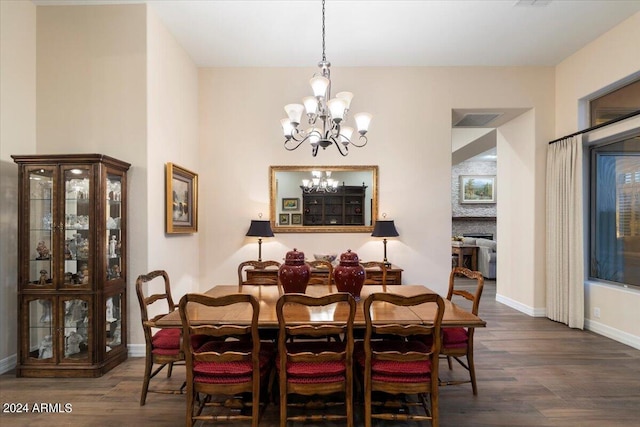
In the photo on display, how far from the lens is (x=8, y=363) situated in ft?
10.1

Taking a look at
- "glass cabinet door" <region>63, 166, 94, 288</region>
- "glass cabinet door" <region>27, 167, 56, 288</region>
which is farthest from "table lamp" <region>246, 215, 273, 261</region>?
"glass cabinet door" <region>27, 167, 56, 288</region>

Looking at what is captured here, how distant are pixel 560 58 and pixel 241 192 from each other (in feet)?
14.9

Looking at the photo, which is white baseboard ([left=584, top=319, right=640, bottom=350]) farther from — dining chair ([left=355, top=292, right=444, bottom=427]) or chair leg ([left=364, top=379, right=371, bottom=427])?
chair leg ([left=364, top=379, right=371, bottom=427])

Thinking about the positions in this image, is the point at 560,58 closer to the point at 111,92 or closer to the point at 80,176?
the point at 111,92

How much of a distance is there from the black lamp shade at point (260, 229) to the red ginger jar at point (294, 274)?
1732mm

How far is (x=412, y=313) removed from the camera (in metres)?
2.23

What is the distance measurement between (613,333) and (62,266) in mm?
5610

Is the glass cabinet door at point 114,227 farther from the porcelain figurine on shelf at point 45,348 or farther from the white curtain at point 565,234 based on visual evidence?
the white curtain at point 565,234

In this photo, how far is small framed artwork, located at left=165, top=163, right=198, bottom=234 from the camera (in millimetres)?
3729

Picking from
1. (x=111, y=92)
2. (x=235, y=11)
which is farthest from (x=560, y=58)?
(x=111, y=92)

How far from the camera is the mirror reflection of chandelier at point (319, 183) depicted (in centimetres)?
468

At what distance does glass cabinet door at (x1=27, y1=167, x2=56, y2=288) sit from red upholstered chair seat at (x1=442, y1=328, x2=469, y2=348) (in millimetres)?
3261

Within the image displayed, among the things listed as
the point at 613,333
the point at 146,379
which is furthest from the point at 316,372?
the point at 613,333

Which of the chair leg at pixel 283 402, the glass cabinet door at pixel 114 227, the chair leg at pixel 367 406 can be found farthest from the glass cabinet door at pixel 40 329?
the chair leg at pixel 367 406
